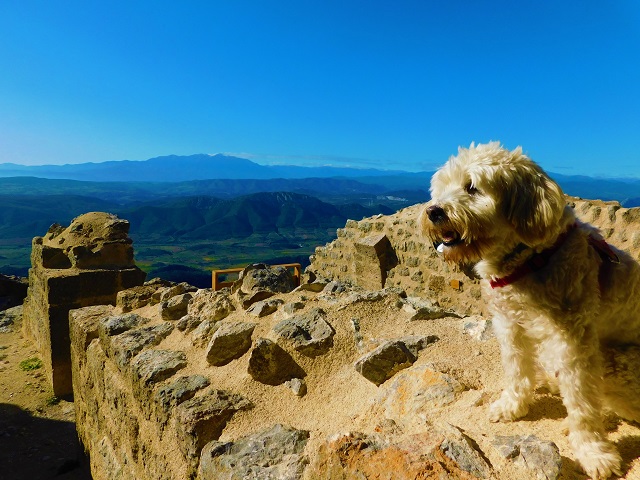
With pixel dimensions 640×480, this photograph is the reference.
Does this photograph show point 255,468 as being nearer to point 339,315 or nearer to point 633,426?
point 339,315

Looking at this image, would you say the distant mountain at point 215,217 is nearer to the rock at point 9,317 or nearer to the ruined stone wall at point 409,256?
the rock at point 9,317

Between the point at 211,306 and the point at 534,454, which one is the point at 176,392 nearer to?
the point at 211,306

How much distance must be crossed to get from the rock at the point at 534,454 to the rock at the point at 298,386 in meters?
1.35

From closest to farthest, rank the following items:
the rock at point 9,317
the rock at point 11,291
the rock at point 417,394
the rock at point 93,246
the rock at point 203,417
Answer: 1. the rock at point 417,394
2. the rock at point 203,417
3. the rock at point 93,246
4. the rock at point 9,317
5. the rock at point 11,291

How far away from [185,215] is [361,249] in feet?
393

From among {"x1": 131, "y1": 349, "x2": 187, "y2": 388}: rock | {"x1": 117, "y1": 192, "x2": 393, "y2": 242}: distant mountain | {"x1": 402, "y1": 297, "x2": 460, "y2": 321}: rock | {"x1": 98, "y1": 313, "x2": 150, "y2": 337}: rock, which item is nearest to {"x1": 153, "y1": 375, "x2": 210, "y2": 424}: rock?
{"x1": 131, "y1": 349, "x2": 187, "y2": 388}: rock

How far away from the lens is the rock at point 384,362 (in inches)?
109

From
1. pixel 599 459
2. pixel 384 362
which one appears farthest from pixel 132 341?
pixel 599 459

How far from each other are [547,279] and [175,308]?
349cm

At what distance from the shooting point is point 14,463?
5.57 metres

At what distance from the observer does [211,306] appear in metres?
3.98

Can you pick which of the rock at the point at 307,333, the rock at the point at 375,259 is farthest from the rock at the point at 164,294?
the rock at the point at 375,259

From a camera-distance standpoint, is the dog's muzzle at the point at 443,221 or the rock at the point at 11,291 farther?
the rock at the point at 11,291

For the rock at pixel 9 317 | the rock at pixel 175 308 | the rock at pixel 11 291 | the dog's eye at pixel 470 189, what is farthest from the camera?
the rock at pixel 11 291
